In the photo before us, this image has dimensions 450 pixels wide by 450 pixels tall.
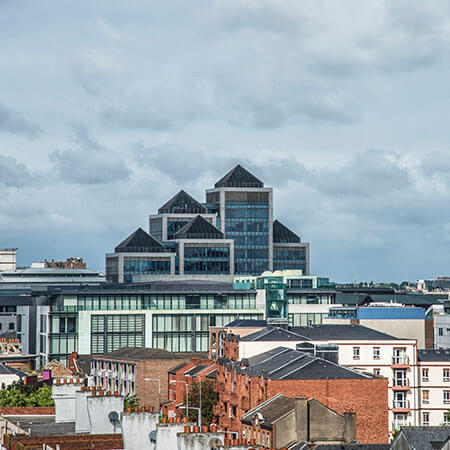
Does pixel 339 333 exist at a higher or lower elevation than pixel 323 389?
higher

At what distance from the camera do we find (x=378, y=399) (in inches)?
4451

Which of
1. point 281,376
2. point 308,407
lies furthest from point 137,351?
point 308,407

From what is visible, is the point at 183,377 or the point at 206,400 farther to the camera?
the point at 183,377

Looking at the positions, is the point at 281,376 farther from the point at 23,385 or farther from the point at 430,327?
the point at 430,327

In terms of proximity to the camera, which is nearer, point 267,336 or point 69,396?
point 69,396

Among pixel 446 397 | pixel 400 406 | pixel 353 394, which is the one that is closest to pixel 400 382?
pixel 400 406

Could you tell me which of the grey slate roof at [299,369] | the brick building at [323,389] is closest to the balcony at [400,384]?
the grey slate roof at [299,369]

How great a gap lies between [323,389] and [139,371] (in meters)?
66.4

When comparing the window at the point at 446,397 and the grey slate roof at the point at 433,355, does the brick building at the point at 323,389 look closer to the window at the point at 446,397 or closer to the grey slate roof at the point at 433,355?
the window at the point at 446,397

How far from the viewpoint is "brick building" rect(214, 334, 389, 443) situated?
365ft

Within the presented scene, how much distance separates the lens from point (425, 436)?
82.9 metres

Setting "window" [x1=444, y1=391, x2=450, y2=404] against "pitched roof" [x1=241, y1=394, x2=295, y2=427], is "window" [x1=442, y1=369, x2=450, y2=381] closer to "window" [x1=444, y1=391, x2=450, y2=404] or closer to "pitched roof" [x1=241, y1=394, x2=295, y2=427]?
"window" [x1=444, y1=391, x2=450, y2=404]

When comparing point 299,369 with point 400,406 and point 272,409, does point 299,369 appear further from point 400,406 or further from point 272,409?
point 400,406

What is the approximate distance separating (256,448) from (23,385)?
9715 centimetres
